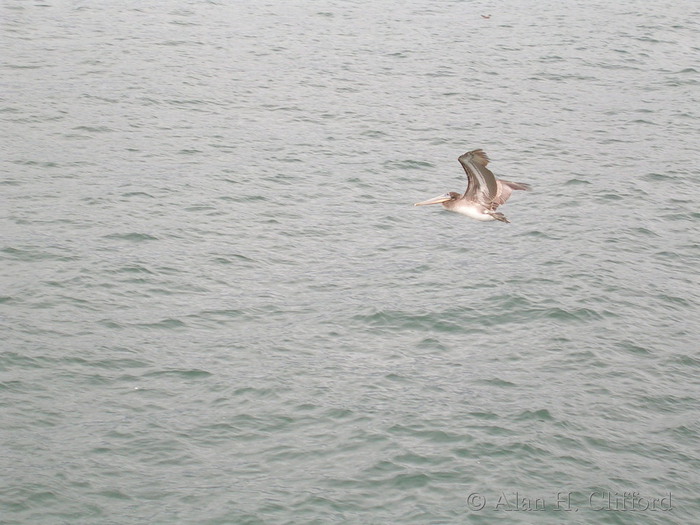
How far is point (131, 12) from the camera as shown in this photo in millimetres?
44688

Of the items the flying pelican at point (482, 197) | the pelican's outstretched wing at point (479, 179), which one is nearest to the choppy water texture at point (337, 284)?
the flying pelican at point (482, 197)

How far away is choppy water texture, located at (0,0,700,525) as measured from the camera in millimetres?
18453

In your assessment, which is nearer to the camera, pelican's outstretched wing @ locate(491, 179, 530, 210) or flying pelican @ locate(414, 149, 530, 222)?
flying pelican @ locate(414, 149, 530, 222)

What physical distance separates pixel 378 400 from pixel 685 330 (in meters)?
7.51

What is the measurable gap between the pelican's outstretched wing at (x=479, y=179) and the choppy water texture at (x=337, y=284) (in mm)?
3954

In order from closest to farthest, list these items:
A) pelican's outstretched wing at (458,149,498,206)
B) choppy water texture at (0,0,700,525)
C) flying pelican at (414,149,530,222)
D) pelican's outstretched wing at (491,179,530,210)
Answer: pelican's outstretched wing at (458,149,498,206) → choppy water texture at (0,0,700,525) → flying pelican at (414,149,530,222) → pelican's outstretched wing at (491,179,530,210)

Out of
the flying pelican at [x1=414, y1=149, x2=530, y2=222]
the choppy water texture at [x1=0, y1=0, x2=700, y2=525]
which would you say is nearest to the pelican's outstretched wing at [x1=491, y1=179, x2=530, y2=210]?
the flying pelican at [x1=414, y1=149, x2=530, y2=222]

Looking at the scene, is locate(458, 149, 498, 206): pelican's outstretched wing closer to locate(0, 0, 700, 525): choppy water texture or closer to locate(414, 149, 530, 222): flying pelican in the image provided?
locate(414, 149, 530, 222): flying pelican

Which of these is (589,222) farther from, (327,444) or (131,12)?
(131,12)

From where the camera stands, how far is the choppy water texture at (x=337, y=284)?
18.5m

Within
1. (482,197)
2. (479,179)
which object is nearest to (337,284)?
(482,197)

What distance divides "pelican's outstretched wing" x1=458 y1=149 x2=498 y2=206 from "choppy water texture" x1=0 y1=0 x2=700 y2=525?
395cm

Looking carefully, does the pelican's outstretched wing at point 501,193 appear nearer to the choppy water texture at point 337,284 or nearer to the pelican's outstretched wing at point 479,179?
the pelican's outstretched wing at point 479,179

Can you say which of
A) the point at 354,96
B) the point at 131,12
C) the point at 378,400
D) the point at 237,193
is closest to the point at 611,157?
the point at 354,96
